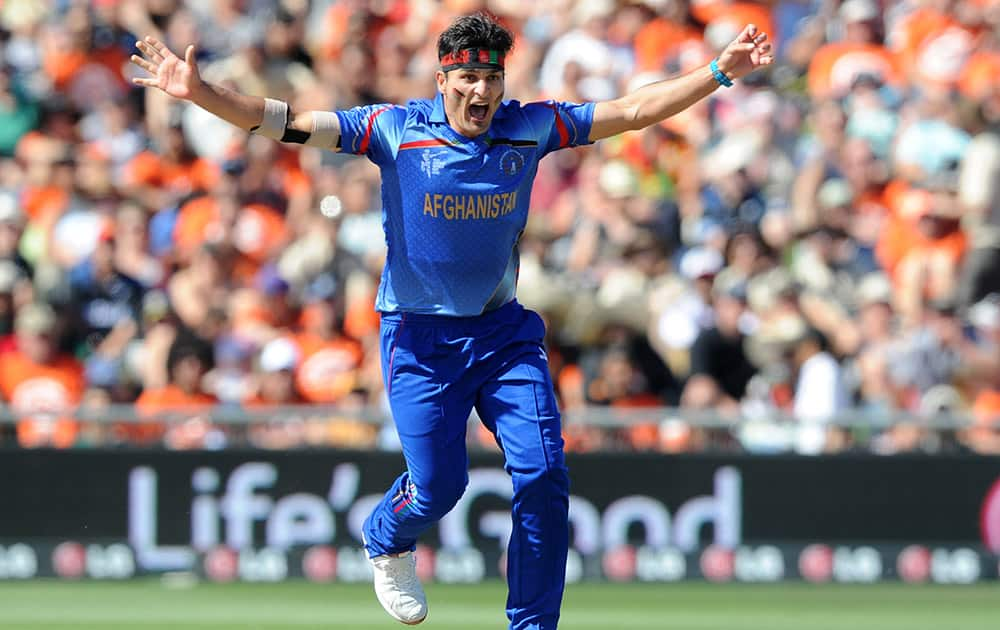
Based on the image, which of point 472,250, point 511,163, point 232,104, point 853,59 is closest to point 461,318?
point 472,250

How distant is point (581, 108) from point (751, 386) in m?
5.59

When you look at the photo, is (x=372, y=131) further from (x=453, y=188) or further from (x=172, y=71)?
(x=172, y=71)

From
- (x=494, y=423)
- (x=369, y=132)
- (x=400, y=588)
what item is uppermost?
(x=369, y=132)

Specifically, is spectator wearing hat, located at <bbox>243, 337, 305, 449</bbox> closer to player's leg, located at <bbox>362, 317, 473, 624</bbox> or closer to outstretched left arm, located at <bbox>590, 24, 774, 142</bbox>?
player's leg, located at <bbox>362, 317, 473, 624</bbox>

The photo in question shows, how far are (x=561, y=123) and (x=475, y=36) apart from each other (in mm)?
578

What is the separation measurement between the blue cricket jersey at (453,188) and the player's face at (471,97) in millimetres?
52

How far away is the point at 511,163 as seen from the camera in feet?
26.6

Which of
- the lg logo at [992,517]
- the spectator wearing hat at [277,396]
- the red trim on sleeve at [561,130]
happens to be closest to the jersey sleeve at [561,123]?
the red trim on sleeve at [561,130]

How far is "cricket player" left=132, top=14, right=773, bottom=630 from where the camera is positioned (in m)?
8.01

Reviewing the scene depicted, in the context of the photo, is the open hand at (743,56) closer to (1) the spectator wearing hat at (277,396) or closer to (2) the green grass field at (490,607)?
(2) the green grass field at (490,607)

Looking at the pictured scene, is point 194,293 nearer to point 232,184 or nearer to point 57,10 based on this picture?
point 232,184

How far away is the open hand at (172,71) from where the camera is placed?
7.73 metres

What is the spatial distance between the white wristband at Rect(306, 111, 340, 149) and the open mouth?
54cm

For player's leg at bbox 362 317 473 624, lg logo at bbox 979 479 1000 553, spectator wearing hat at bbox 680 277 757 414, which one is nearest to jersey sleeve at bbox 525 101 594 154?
player's leg at bbox 362 317 473 624
